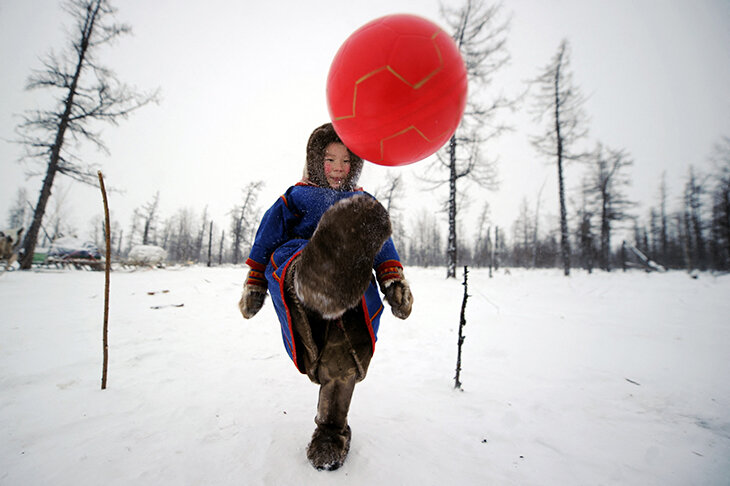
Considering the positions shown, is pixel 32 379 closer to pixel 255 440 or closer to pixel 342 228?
pixel 255 440

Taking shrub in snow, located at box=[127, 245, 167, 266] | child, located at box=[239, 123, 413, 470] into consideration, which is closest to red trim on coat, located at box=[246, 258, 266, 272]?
child, located at box=[239, 123, 413, 470]

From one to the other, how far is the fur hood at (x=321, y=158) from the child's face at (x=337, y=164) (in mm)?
28

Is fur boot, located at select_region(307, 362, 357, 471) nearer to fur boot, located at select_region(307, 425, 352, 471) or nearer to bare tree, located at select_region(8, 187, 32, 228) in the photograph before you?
fur boot, located at select_region(307, 425, 352, 471)

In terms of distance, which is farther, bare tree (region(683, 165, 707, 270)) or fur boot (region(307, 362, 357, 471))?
bare tree (region(683, 165, 707, 270))

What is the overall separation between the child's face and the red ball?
449 mm

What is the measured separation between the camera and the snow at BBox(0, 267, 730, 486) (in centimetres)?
134

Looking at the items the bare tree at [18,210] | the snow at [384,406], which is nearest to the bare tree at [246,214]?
the snow at [384,406]

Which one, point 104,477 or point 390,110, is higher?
point 390,110

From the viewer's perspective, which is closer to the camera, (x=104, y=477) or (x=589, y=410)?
(x=104, y=477)

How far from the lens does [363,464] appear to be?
1360mm

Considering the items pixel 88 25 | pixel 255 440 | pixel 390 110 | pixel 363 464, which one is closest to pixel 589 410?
pixel 363 464

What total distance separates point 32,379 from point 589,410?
176 inches

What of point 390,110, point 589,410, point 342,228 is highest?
point 390,110

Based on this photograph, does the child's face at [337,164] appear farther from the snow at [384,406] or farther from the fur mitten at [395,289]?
the snow at [384,406]
